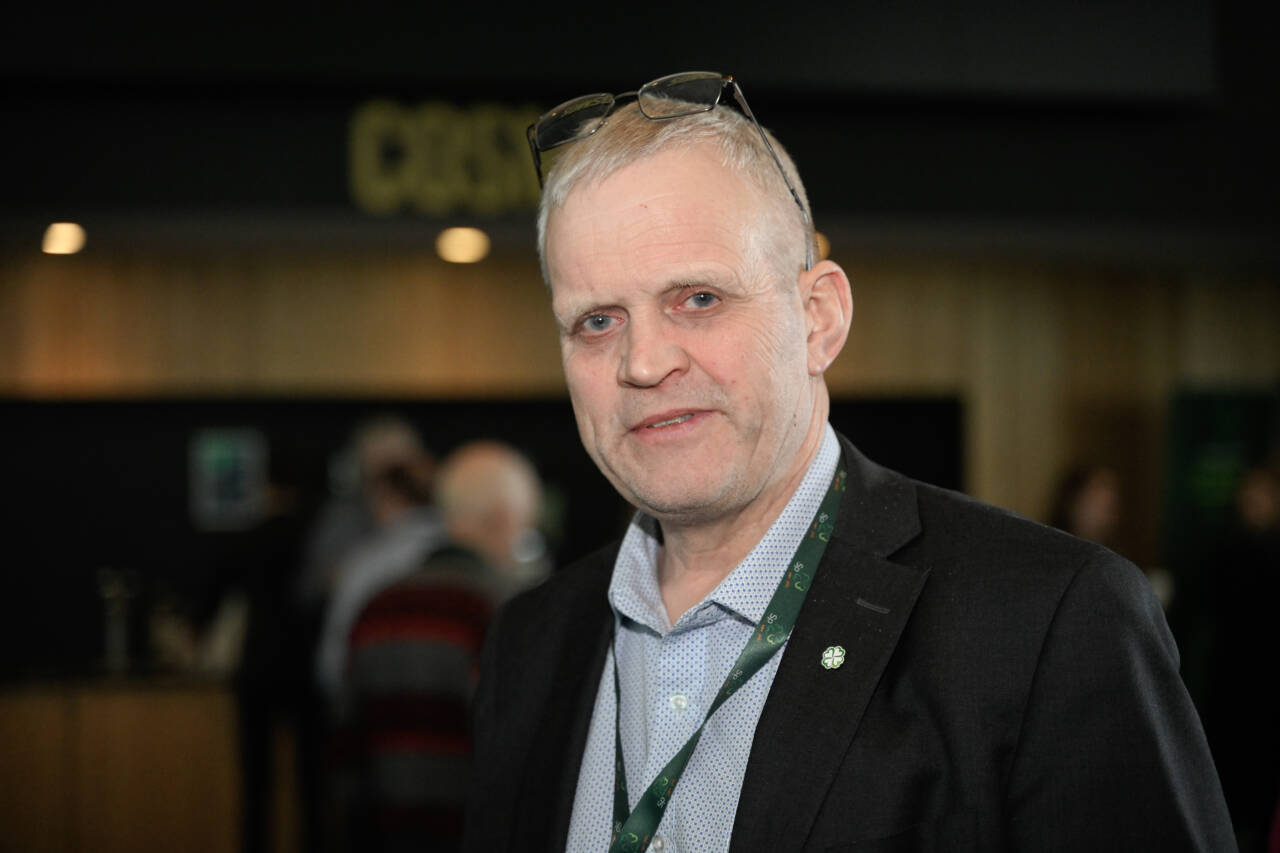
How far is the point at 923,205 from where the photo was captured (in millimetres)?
4383

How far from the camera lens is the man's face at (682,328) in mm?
1236

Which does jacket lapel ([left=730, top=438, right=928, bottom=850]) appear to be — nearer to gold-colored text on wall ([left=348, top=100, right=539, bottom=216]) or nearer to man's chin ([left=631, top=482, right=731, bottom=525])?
man's chin ([left=631, top=482, right=731, bottom=525])

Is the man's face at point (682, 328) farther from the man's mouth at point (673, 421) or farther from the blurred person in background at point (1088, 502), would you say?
the blurred person in background at point (1088, 502)

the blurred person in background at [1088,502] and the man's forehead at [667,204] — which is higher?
the man's forehead at [667,204]

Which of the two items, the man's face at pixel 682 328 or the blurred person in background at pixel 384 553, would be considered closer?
the man's face at pixel 682 328

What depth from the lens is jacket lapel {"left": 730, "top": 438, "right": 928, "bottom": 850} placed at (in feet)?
3.80

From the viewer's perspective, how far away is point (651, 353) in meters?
1.24

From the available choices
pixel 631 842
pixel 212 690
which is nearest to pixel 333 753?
pixel 212 690

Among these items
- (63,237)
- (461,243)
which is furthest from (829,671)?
(63,237)

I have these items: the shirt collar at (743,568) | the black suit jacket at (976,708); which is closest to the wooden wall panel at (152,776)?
the shirt collar at (743,568)

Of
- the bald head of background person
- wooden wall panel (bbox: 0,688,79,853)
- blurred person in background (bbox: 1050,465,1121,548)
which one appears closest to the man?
the bald head of background person

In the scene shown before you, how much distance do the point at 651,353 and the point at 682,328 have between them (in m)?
→ 0.05

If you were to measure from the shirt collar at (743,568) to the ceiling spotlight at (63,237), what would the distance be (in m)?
3.37


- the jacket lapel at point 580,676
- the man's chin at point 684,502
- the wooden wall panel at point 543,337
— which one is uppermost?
the wooden wall panel at point 543,337
